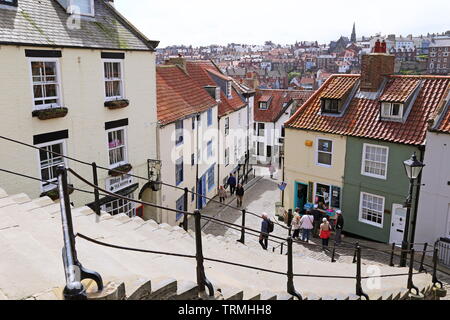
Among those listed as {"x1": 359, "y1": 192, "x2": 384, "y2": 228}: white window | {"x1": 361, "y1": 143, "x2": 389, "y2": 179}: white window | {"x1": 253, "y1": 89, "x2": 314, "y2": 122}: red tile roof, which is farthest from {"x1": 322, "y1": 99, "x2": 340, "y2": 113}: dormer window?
{"x1": 253, "y1": 89, "x2": 314, "y2": 122}: red tile roof

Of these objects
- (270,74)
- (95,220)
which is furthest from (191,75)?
(270,74)

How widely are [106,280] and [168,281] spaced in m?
0.83

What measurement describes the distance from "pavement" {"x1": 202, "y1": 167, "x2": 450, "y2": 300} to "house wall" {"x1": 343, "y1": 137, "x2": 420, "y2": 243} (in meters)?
0.58

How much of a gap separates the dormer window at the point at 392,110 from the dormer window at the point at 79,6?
42.6ft

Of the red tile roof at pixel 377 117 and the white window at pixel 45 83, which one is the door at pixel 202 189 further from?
the white window at pixel 45 83

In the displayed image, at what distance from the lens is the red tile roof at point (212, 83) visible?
29.4m

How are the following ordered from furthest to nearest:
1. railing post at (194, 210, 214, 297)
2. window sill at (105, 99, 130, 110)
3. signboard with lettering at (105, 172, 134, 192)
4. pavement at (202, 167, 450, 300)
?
pavement at (202, 167, 450, 300), signboard with lettering at (105, 172, 134, 192), window sill at (105, 99, 130, 110), railing post at (194, 210, 214, 297)

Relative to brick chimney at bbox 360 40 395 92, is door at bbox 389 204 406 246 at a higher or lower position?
lower

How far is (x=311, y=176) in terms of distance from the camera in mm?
19625

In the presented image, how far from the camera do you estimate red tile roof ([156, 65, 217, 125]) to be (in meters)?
19.4

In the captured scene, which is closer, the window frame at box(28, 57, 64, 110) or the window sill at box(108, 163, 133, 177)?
the window frame at box(28, 57, 64, 110)

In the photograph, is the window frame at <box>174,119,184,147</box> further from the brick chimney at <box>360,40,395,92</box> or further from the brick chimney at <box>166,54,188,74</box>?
the brick chimney at <box>360,40,395,92</box>

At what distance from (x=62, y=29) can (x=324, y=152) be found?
41.6ft
